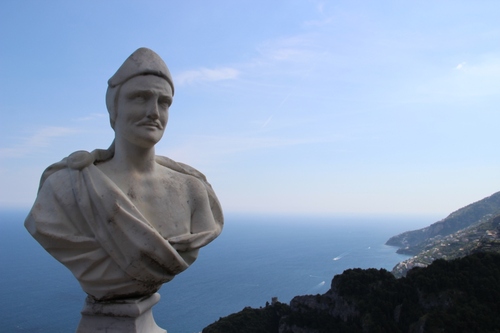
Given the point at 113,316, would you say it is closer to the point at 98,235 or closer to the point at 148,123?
the point at 98,235

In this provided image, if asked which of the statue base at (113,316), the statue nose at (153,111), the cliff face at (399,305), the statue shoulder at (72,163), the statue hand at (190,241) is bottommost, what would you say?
the cliff face at (399,305)

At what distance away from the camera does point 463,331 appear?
757 inches

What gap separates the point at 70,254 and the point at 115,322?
62 cm

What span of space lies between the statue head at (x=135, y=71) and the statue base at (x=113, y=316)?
1498 mm

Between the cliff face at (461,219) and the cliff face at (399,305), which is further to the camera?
the cliff face at (461,219)

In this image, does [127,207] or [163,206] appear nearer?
[127,207]

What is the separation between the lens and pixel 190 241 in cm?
308

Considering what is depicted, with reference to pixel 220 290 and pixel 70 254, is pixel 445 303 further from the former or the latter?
pixel 220 290

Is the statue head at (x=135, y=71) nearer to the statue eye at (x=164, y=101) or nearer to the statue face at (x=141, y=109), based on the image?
the statue face at (x=141, y=109)

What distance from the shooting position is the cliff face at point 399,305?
20.9m

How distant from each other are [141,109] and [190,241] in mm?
1123

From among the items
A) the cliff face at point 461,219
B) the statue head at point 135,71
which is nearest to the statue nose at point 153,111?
the statue head at point 135,71

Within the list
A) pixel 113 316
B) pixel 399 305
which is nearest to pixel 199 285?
pixel 399 305

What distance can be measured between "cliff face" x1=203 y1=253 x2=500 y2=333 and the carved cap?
2118 cm
